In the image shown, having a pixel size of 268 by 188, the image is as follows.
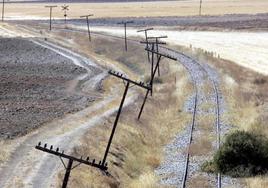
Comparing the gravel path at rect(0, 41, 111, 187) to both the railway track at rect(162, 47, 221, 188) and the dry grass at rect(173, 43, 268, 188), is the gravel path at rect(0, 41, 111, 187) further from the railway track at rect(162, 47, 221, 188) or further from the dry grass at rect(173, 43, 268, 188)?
the dry grass at rect(173, 43, 268, 188)

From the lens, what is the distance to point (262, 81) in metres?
59.6

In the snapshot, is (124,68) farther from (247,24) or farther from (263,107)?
(247,24)

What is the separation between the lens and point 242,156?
3044cm

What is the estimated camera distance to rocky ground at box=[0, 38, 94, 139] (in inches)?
1548

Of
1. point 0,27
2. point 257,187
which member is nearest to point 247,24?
point 0,27

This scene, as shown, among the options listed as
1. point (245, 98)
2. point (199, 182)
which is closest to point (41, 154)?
point (199, 182)

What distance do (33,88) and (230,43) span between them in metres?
54.9

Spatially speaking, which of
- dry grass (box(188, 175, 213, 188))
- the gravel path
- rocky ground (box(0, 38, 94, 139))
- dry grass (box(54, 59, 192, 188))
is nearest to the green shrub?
dry grass (box(188, 175, 213, 188))

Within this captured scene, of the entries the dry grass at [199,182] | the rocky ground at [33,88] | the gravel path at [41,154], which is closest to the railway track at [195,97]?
the dry grass at [199,182]

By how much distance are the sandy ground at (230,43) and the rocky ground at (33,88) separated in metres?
21.0

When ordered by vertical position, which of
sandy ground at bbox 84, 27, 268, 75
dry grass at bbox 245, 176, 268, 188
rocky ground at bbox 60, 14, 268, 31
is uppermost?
rocky ground at bbox 60, 14, 268, 31

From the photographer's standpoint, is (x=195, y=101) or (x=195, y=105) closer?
(x=195, y=105)

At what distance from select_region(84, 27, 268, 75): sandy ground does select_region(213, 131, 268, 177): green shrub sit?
38.3 metres

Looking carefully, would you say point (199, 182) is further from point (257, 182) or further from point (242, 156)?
point (242, 156)
